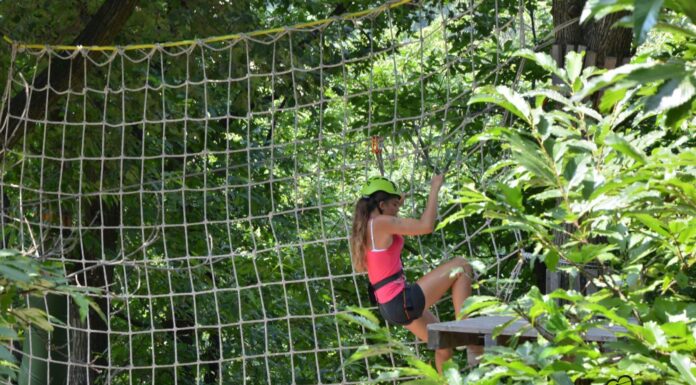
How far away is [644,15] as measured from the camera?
73 cm

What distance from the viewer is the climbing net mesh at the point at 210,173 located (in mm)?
4383

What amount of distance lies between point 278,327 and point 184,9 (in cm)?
250

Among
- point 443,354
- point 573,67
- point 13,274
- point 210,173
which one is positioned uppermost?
point 210,173

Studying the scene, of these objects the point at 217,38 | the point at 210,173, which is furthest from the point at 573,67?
the point at 210,173

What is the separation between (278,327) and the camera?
6.86 m

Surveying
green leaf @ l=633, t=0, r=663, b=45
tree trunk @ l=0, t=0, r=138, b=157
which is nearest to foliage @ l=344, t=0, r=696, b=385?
green leaf @ l=633, t=0, r=663, b=45

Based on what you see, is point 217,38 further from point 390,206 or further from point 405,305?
point 405,305

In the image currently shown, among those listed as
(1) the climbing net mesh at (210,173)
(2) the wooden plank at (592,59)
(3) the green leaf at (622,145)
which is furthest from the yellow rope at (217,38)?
(3) the green leaf at (622,145)

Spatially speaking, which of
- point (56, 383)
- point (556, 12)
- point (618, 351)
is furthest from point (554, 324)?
point (56, 383)

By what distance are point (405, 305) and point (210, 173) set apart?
3.00 m

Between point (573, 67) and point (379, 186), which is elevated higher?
point (379, 186)

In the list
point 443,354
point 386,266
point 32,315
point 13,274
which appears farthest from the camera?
point 386,266

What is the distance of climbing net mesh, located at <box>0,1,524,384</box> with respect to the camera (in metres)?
4.38

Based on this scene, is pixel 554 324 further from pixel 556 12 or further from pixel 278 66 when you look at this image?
pixel 278 66
